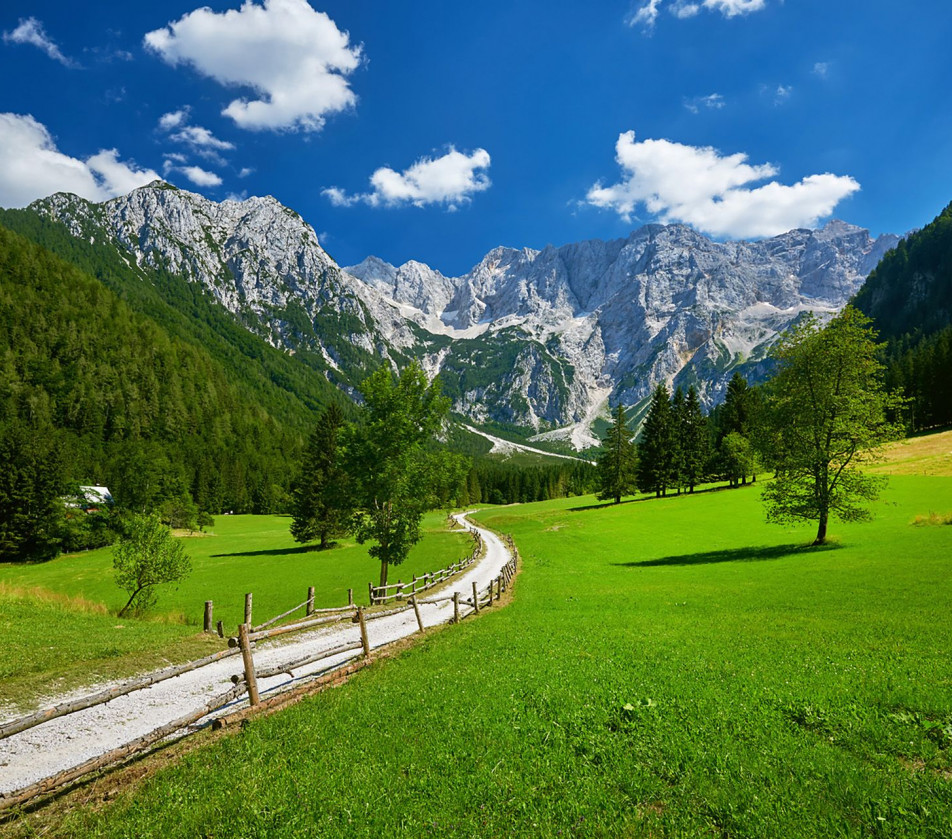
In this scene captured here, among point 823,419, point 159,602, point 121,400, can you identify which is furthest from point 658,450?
point 121,400

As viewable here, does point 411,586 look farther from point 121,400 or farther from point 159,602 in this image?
point 121,400

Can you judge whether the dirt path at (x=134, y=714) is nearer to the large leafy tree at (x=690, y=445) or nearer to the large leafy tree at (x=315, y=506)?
the large leafy tree at (x=315, y=506)

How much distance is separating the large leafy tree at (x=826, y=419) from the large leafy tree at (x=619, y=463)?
48204 millimetres

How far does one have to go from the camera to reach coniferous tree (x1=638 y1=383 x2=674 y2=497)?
86000 millimetres

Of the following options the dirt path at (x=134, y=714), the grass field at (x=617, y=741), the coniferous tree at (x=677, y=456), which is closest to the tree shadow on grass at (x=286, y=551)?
Answer: the dirt path at (x=134, y=714)

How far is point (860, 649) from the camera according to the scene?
1295 cm

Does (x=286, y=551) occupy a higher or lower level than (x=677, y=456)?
lower

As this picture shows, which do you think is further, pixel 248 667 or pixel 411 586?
pixel 411 586

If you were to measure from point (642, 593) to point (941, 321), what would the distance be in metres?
258

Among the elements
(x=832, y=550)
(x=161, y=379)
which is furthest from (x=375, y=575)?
(x=161, y=379)

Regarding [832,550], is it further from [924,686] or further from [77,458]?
[77,458]

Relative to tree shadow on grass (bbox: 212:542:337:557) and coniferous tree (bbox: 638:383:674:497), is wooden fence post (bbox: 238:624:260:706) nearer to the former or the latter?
tree shadow on grass (bbox: 212:542:337:557)

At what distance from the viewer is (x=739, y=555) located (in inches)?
1362

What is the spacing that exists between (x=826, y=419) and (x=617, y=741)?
3649 cm
